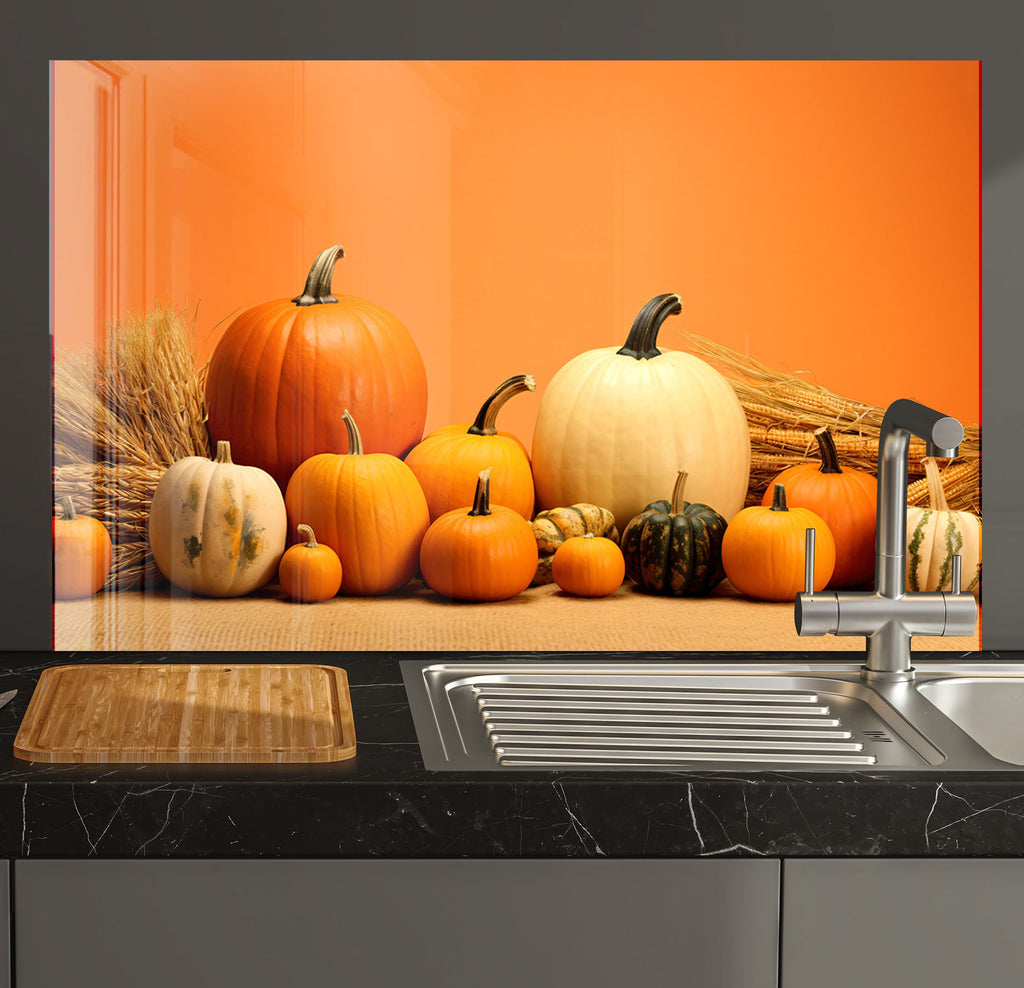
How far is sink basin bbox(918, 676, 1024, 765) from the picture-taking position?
5.03 feet

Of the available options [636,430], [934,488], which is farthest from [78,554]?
[934,488]

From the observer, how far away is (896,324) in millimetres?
1720

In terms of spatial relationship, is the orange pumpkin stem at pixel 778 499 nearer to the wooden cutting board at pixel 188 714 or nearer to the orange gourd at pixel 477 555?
the orange gourd at pixel 477 555

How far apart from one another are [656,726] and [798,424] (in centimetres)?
56

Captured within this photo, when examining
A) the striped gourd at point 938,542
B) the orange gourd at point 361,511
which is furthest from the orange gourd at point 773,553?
the orange gourd at point 361,511

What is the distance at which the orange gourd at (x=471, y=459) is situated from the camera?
67.3 inches

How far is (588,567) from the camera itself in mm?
1701

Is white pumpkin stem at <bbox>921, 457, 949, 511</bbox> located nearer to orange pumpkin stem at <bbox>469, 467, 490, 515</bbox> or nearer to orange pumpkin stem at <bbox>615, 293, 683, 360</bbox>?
orange pumpkin stem at <bbox>615, 293, 683, 360</bbox>

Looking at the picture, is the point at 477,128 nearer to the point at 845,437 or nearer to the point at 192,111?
the point at 192,111

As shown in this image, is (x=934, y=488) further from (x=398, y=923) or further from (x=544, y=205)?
(x=398, y=923)

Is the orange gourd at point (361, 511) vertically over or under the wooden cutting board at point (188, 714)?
over

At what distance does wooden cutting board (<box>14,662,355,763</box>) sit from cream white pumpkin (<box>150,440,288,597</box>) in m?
0.20

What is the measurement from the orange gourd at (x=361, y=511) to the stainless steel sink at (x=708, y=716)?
159mm

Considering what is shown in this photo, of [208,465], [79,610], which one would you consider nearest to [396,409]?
[208,465]
